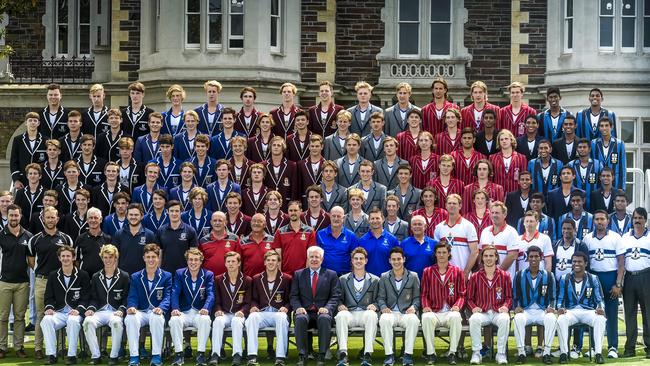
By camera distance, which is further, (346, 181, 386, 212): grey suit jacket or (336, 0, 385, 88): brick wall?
(336, 0, 385, 88): brick wall

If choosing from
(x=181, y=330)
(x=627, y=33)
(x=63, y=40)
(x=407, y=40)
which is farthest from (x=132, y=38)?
(x=181, y=330)

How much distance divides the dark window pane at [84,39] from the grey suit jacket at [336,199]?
1207 centimetres

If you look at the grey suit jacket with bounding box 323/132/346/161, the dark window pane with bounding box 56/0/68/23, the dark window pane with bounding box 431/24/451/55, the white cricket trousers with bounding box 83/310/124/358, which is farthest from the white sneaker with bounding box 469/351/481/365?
the dark window pane with bounding box 56/0/68/23

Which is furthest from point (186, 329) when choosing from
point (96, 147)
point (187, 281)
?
point (96, 147)

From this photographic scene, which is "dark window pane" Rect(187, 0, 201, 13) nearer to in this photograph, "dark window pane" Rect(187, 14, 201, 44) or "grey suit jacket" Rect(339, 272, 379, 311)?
"dark window pane" Rect(187, 14, 201, 44)

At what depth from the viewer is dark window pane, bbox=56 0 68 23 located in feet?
94.5

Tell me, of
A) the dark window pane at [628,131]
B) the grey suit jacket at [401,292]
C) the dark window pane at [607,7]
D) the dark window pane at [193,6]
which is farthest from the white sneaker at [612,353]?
the dark window pane at [193,6]

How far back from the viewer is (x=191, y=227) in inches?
690

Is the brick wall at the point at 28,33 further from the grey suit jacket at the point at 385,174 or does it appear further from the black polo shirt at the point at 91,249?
the grey suit jacket at the point at 385,174

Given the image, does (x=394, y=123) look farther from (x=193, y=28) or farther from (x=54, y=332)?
(x=193, y=28)

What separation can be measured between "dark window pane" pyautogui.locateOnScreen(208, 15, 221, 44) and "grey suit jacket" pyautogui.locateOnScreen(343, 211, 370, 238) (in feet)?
32.0

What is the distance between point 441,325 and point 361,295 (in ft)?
3.21

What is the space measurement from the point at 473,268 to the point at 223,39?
33.2ft

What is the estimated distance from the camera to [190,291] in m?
17.0
